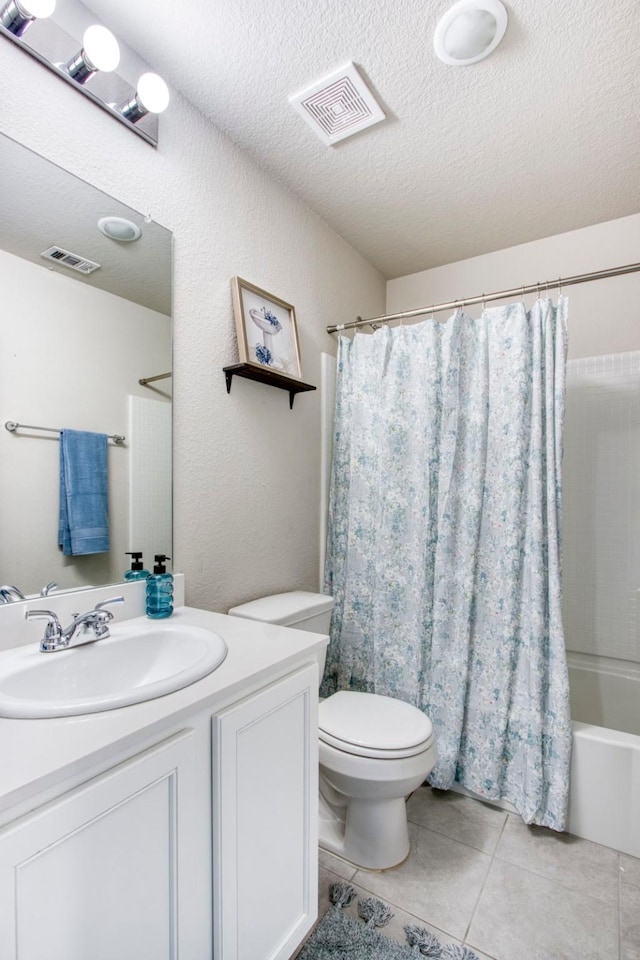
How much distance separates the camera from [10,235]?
1.08m

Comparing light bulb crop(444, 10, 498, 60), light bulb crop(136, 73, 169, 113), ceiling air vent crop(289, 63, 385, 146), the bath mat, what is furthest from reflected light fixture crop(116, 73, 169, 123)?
the bath mat

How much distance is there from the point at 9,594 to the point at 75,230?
36.5 inches

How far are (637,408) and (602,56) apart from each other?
4.45 ft

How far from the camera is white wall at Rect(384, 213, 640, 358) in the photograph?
2.15 meters

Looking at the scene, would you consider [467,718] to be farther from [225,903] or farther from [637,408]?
[637,408]

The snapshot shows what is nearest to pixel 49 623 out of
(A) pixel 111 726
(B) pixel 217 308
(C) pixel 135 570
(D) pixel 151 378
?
(C) pixel 135 570

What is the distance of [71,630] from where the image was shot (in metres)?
1.03

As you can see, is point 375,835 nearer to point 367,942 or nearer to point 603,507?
point 367,942

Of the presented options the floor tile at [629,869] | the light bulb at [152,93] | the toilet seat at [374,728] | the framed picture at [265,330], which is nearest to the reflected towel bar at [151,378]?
the framed picture at [265,330]

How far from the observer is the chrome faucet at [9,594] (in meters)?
1.05

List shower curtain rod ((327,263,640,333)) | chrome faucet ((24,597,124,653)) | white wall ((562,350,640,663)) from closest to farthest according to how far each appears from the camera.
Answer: chrome faucet ((24,597,124,653)) → shower curtain rod ((327,263,640,333)) → white wall ((562,350,640,663))

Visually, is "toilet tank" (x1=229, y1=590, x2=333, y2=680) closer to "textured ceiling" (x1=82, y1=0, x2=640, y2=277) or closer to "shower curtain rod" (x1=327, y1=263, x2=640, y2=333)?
"shower curtain rod" (x1=327, y1=263, x2=640, y2=333)

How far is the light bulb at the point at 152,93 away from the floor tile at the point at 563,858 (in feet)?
8.26

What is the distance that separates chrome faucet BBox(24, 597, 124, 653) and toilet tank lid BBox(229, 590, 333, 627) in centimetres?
55
